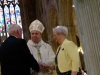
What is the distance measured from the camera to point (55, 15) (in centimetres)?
1616

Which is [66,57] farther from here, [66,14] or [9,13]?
[9,13]

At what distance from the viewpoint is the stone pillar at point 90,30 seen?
10.4ft

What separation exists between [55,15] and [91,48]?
1298 centimetres

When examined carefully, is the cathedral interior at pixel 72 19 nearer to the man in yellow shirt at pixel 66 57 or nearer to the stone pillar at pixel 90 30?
the stone pillar at pixel 90 30

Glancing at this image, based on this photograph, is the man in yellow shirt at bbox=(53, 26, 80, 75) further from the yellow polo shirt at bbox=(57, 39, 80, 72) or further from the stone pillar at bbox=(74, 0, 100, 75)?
the stone pillar at bbox=(74, 0, 100, 75)

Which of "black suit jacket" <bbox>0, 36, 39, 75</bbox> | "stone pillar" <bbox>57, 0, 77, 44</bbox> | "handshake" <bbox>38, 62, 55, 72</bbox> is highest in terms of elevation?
"stone pillar" <bbox>57, 0, 77, 44</bbox>

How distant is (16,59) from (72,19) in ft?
35.5

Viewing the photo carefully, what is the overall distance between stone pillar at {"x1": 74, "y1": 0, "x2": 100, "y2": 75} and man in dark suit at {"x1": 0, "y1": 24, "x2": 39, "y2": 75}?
733 millimetres

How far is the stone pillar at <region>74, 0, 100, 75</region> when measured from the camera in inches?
125

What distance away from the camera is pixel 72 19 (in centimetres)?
1420

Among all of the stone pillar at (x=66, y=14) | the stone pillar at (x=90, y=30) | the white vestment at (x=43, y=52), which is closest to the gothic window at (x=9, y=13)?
the stone pillar at (x=66, y=14)

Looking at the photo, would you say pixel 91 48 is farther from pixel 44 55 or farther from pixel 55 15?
pixel 55 15

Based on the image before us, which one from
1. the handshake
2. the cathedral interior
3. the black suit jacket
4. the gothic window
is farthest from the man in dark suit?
the gothic window

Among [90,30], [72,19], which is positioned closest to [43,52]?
[90,30]
